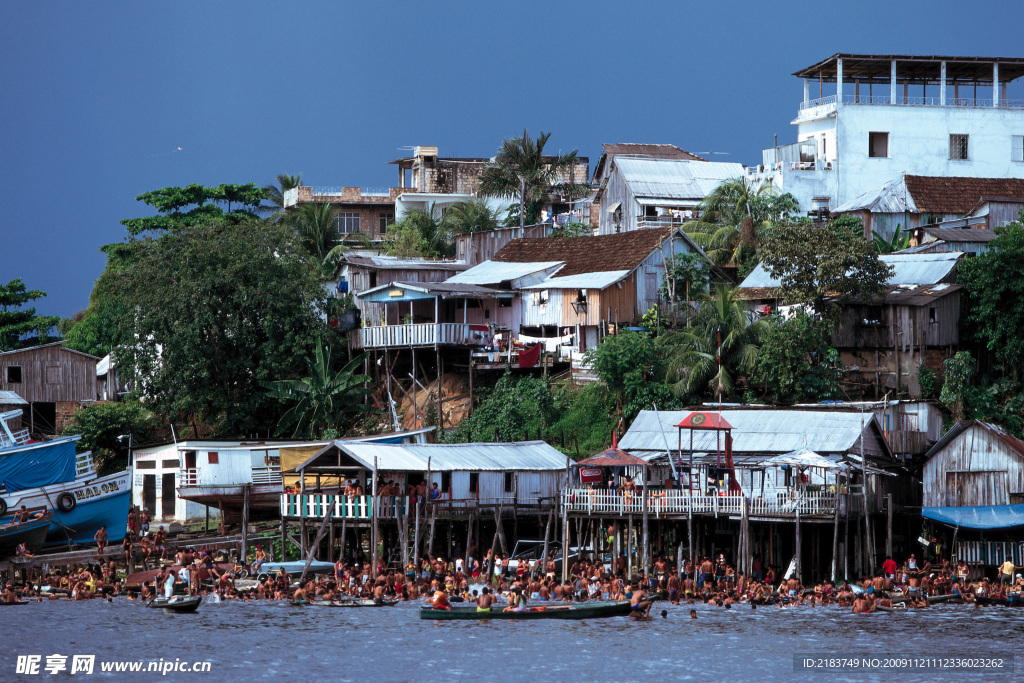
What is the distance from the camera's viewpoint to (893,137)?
225 feet

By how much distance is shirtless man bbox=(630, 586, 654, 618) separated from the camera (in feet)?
128

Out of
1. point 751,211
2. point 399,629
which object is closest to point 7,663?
point 399,629

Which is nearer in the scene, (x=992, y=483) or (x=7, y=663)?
(x=7, y=663)

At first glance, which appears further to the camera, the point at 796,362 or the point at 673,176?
the point at 673,176

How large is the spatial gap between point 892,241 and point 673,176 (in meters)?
14.1

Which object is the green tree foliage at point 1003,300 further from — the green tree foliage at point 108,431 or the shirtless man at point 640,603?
the green tree foliage at point 108,431

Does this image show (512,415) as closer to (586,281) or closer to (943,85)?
(586,281)

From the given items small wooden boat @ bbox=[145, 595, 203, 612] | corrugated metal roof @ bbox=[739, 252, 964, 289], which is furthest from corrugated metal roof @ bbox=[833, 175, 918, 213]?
small wooden boat @ bbox=[145, 595, 203, 612]

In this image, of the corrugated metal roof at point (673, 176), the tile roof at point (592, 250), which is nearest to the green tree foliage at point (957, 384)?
the tile roof at point (592, 250)

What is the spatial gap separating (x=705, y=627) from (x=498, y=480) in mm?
10485

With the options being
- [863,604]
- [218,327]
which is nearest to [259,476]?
[218,327]

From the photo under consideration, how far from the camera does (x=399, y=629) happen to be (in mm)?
40688

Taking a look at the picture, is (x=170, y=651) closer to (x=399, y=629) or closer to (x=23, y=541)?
(x=399, y=629)

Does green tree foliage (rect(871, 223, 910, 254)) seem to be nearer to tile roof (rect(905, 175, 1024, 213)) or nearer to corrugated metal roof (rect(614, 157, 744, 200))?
tile roof (rect(905, 175, 1024, 213))
